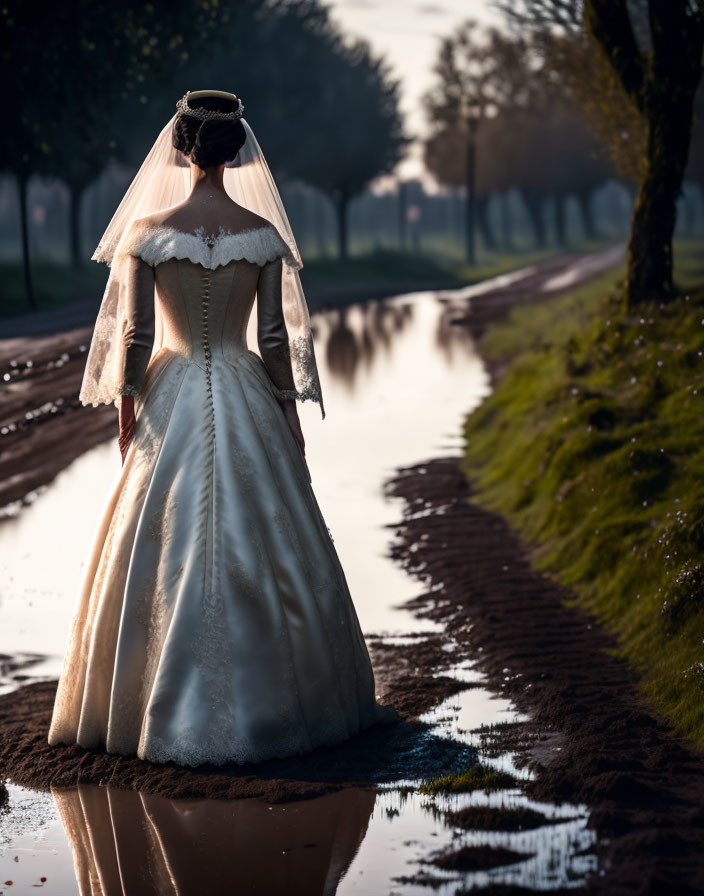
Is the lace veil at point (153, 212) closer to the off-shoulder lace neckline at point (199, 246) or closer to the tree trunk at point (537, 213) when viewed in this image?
the off-shoulder lace neckline at point (199, 246)

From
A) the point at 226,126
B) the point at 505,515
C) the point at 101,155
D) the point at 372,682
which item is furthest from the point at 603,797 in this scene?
the point at 101,155

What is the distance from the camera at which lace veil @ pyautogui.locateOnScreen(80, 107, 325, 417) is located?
5.50 meters

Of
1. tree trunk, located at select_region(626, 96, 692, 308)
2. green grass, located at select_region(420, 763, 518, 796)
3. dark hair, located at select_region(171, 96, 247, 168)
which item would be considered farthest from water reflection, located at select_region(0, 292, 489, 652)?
tree trunk, located at select_region(626, 96, 692, 308)

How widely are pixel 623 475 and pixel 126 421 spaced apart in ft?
13.7

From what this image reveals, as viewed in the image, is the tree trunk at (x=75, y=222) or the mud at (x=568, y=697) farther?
the tree trunk at (x=75, y=222)

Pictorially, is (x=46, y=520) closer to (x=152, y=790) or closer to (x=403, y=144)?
(x=152, y=790)

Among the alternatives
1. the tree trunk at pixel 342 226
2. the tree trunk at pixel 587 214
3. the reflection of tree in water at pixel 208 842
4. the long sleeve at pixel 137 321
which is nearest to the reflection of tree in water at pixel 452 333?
the long sleeve at pixel 137 321

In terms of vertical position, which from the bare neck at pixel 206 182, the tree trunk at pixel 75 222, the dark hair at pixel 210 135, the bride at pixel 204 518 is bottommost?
the bride at pixel 204 518

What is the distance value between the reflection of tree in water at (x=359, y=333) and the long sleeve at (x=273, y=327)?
1274cm

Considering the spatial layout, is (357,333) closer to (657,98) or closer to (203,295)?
(657,98)

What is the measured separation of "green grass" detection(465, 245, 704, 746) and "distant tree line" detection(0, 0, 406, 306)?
44.9ft

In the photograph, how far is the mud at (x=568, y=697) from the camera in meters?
4.14

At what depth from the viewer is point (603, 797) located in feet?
15.0

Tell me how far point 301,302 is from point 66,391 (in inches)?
485
